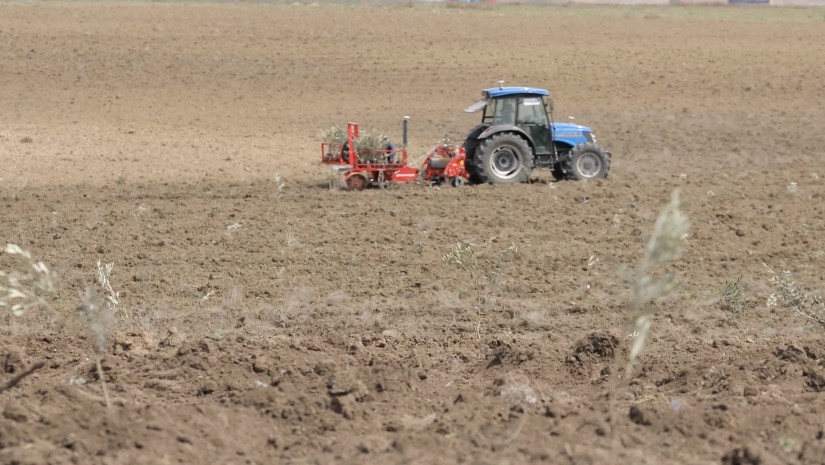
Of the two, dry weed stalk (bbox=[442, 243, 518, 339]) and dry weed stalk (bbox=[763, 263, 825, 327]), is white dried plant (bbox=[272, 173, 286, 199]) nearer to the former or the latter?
dry weed stalk (bbox=[442, 243, 518, 339])

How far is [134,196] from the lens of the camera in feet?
49.3

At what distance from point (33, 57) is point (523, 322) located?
942 inches

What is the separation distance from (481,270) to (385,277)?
1.02m

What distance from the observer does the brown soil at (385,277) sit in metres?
5.79

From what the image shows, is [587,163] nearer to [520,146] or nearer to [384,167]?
[520,146]

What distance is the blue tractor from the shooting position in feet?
53.0

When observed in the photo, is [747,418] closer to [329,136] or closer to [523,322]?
[523,322]

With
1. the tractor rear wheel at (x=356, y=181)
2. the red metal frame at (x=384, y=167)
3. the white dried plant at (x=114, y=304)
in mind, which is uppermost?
the red metal frame at (x=384, y=167)

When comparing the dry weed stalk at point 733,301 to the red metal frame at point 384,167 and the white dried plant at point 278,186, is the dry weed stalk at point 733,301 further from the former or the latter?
the white dried plant at point 278,186

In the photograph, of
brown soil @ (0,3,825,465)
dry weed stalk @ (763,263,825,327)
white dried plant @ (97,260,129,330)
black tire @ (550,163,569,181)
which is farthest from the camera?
black tire @ (550,163,569,181)

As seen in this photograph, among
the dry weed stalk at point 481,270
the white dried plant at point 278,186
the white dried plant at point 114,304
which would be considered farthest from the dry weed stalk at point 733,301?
the white dried plant at point 278,186

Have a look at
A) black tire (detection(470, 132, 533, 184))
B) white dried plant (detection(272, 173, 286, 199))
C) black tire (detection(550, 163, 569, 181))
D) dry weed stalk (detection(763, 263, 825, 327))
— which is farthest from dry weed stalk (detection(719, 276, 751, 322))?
white dried plant (detection(272, 173, 286, 199))

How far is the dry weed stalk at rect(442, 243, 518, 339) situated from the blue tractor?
4522 mm

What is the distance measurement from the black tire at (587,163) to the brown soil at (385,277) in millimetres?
385
